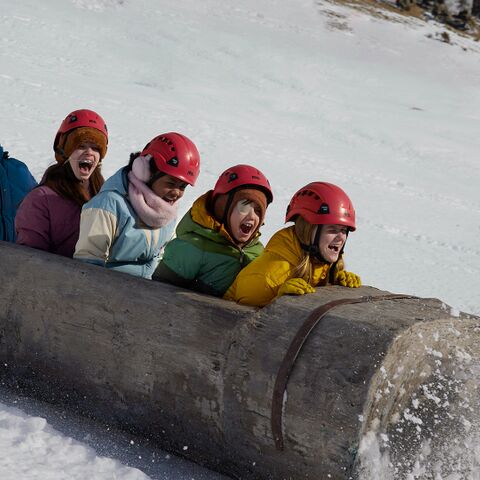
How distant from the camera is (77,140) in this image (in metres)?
4.55

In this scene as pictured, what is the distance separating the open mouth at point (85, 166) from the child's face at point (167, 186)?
71 cm

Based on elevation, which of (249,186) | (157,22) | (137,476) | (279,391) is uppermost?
(157,22)

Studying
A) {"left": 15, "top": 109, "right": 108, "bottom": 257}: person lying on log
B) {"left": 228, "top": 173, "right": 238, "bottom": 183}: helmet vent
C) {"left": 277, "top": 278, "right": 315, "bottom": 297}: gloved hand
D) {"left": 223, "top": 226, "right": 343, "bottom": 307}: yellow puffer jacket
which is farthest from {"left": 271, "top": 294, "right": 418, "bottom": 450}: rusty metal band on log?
{"left": 15, "top": 109, "right": 108, "bottom": 257}: person lying on log

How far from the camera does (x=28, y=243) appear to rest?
13.2 ft

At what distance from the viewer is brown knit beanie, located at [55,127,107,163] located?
455 centimetres

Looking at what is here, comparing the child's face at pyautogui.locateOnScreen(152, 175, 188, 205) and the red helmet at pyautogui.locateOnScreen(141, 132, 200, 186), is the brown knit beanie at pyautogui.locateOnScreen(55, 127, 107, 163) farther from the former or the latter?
the child's face at pyautogui.locateOnScreen(152, 175, 188, 205)

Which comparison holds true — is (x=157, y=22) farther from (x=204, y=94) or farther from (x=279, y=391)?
(x=279, y=391)

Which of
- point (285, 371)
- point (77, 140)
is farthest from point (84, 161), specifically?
point (285, 371)

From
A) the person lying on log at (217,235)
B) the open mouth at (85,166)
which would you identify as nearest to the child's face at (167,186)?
the person lying on log at (217,235)

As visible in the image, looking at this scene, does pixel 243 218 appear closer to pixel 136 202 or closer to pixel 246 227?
pixel 246 227

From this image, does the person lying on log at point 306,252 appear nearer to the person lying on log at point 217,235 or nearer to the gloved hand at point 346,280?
the gloved hand at point 346,280

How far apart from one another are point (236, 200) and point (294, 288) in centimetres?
74

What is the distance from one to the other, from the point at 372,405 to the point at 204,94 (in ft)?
49.8

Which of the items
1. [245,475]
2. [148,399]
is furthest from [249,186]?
[245,475]
